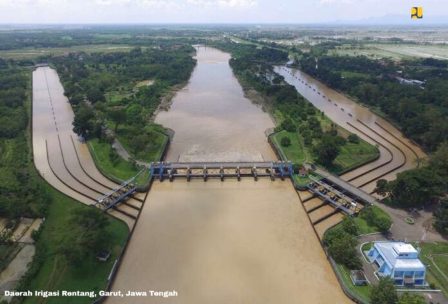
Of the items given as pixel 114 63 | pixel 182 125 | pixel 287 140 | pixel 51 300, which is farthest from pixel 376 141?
pixel 114 63

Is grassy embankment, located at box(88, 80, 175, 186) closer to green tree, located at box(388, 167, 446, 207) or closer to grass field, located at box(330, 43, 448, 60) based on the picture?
green tree, located at box(388, 167, 446, 207)

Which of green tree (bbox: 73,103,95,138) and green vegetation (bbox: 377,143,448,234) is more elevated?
green tree (bbox: 73,103,95,138)

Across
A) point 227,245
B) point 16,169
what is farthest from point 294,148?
point 16,169

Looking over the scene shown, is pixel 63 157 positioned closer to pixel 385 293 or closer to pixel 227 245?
pixel 227 245

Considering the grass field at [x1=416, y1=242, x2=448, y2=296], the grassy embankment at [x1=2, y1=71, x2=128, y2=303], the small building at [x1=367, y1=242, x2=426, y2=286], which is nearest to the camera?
the small building at [x1=367, y1=242, x2=426, y2=286]

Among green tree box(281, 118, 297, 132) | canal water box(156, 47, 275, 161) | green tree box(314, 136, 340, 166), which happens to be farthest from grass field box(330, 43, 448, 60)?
green tree box(314, 136, 340, 166)
